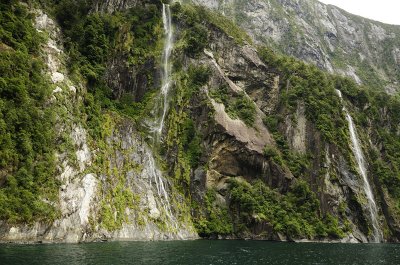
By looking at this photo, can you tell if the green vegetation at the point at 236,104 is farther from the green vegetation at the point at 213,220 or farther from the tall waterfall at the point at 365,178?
the tall waterfall at the point at 365,178

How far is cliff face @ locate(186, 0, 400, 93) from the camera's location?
15150cm

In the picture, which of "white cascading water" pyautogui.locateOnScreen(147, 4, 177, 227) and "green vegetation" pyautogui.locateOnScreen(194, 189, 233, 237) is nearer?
"white cascading water" pyautogui.locateOnScreen(147, 4, 177, 227)

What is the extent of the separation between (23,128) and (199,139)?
3144 centimetres

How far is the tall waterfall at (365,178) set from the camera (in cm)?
7032

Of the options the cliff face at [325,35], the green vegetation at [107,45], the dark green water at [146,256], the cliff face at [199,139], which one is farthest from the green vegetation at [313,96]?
the cliff face at [325,35]

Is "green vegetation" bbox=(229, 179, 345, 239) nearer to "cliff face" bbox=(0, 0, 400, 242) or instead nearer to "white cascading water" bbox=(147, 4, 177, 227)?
"cliff face" bbox=(0, 0, 400, 242)

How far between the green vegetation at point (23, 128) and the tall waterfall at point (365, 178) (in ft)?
181

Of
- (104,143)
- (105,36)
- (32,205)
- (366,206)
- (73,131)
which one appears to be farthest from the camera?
(366,206)

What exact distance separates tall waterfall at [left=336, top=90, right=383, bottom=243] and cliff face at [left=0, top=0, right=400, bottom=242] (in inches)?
53.3

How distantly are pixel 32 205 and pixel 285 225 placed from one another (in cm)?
3900

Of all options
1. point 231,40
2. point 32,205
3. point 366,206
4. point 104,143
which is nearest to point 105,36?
point 104,143

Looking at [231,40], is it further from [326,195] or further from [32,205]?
[32,205]

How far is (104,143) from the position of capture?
182 ft

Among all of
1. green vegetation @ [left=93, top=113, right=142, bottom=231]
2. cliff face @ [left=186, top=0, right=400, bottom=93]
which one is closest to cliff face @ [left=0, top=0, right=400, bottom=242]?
green vegetation @ [left=93, top=113, right=142, bottom=231]
